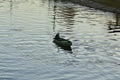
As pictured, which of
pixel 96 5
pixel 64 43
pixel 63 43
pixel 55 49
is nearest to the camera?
pixel 55 49

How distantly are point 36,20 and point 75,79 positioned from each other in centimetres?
3246

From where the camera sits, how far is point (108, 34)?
5309 centimetres

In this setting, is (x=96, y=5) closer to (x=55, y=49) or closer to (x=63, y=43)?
(x=63, y=43)

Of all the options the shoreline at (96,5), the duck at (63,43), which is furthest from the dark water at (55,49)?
the shoreline at (96,5)

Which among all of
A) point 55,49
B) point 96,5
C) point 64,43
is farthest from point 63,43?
point 96,5

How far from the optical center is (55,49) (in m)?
40.8

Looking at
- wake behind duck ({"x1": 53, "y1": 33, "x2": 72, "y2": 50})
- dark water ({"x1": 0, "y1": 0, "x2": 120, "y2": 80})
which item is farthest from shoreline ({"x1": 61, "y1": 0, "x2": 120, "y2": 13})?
wake behind duck ({"x1": 53, "y1": 33, "x2": 72, "y2": 50})

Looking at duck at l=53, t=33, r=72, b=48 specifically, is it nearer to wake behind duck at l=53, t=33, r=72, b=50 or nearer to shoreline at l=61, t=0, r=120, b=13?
wake behind duck at l=53, t=33, r=72, b=50

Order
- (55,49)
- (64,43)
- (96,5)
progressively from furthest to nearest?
1. (96,5)
2. (64,43)
3. (55,49)

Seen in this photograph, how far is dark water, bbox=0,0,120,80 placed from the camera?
3155 cm

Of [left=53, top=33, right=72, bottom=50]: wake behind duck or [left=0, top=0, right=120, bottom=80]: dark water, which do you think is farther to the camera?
[left=53, top=33, right=72, bottom=50]: wake behind duck

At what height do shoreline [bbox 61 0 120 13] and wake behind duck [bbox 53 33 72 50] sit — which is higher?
shoreline [bbox 61 0 120 13]

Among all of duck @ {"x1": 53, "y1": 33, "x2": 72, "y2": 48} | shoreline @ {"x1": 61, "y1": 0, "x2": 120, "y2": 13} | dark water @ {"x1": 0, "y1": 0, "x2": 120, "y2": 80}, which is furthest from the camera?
shoreline @ {"x1": 61, "y1": 0, "x2": 120, "y2": 13}

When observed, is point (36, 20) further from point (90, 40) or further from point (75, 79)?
point (75, 79)
